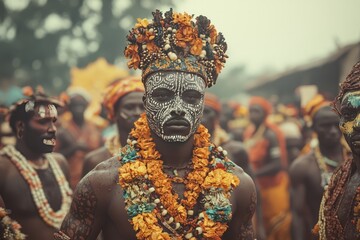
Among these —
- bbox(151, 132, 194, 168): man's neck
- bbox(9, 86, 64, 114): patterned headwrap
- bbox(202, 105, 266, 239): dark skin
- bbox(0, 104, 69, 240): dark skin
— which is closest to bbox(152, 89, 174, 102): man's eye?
bbox(151, 132, 194, 168): man's neck

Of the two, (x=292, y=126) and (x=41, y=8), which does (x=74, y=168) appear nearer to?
(x=292, y=126)

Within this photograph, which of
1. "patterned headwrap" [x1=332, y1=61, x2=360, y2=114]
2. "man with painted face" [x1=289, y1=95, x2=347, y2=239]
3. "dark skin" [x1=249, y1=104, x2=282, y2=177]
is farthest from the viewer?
"dark skin" [x1=249, y1=104, x2=282, y2=177]

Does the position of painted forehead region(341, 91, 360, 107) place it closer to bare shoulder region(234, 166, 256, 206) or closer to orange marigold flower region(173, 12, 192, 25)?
bare shoulder region(234, 166, 256, 206)

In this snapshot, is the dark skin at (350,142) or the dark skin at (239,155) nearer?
the dark skin at (350,142)

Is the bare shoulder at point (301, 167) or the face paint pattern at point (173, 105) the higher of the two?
the face paint pattern at point (173, 105)

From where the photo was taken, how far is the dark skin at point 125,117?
296 inches

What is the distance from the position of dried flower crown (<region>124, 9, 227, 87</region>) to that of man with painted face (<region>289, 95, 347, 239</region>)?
10.2 feet

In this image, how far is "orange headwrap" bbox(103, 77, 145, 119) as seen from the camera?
7770mm

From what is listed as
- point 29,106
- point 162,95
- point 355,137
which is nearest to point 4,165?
point 29,106

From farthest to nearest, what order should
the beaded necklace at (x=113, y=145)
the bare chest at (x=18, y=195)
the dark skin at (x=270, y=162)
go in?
the dark skin at (x=270, y=162)
the beaded necklace at (x=113, y=145)
the bare chest at (x=18, y=195)

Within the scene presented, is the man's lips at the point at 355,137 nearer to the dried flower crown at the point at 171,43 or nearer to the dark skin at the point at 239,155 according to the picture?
the dried flower crown at the point at 171,43

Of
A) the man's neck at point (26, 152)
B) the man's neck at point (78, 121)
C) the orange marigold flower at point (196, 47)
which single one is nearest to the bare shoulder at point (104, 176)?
the orange marigold flower at point (196, 47)

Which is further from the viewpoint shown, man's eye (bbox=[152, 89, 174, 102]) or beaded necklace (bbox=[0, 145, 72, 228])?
beaded necklace (bbox=[0, 145, 72, 228])

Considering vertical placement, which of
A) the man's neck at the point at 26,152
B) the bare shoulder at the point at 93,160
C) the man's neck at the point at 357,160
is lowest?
the man's neck at the point at 357,160
